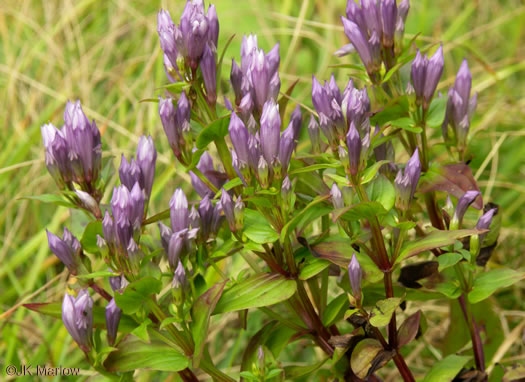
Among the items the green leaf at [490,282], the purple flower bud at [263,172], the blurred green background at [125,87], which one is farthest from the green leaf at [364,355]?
the blurred green background at [125,87]

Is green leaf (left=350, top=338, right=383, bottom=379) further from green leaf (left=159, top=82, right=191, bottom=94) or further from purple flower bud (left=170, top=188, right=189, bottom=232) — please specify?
green leaf (left=159, top=82, right=191, bottom=94)

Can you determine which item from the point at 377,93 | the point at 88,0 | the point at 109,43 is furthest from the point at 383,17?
the point at 88,0

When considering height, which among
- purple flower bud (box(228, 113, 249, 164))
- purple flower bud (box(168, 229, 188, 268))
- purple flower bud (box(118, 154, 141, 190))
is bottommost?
purple flower bud (box(168, 229, 188, 268))

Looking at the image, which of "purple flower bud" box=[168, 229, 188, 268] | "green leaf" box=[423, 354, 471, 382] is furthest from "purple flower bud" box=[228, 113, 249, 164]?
"green leaf" box=[423, 354, 471, 382]

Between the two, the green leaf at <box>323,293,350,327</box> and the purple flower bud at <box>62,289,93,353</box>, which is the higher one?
the purple flower bud at <box>62,289,93,353</box>

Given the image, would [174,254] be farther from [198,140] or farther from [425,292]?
[425,292]

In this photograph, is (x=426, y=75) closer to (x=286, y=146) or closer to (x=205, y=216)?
(x=286, y=146)

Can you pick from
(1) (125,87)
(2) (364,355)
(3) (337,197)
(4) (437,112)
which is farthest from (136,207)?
(1) (125,87)
